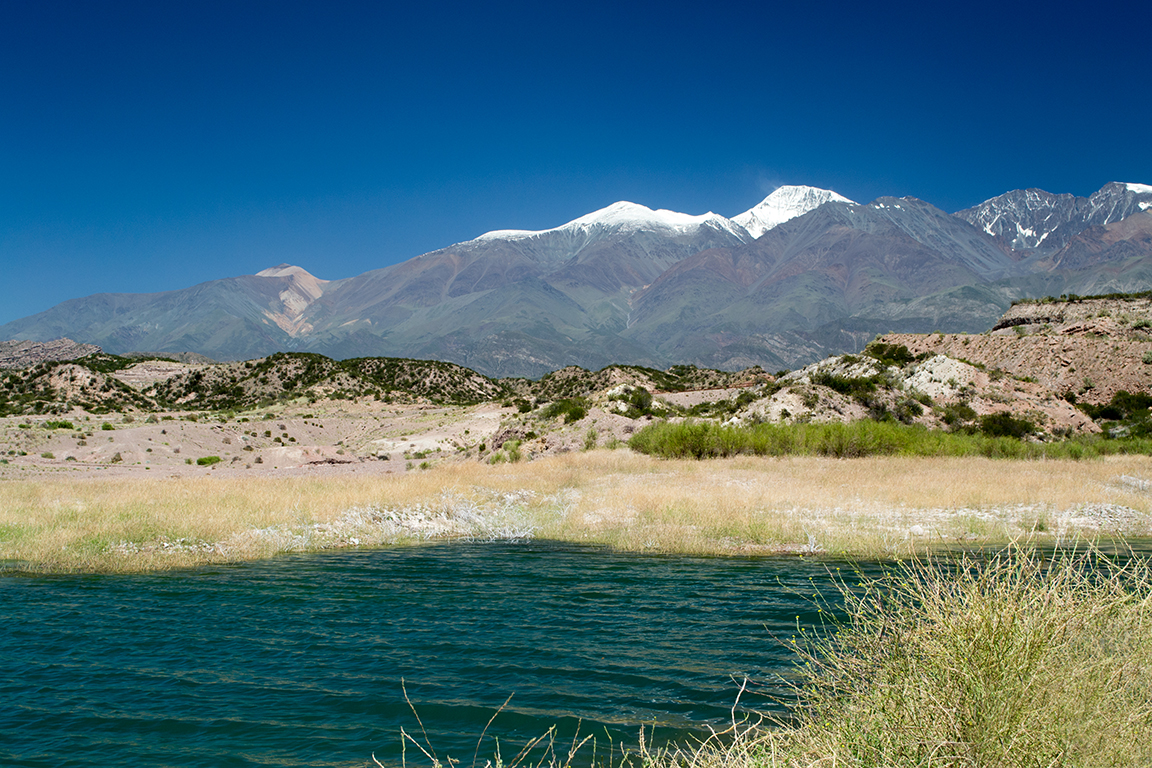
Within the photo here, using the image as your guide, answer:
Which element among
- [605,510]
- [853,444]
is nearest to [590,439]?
[853,444]

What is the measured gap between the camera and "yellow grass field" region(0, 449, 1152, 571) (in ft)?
54.9

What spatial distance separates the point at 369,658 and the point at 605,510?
503 inches

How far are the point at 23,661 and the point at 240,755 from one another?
16.1ft

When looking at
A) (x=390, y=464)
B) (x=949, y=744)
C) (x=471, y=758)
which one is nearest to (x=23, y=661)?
(x=471, y=758)

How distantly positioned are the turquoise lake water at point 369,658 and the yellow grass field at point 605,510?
2307 millimetres

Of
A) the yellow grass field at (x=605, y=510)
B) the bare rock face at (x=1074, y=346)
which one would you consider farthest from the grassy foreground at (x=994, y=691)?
the bare rock face at (x=1074, y=346)

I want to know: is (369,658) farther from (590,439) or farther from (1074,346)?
(1074,346)

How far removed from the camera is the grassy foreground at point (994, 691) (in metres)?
3.92

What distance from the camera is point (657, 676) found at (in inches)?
334

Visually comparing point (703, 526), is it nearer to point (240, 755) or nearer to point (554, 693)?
point (554, 693)

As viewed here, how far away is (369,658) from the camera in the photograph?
940 cm

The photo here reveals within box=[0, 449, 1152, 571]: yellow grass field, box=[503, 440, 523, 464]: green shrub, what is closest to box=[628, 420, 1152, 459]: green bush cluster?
box=[0, 449, 1152, 571]: yellow grass field

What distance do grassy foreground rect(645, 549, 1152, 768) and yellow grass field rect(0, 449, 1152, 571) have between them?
9504mm

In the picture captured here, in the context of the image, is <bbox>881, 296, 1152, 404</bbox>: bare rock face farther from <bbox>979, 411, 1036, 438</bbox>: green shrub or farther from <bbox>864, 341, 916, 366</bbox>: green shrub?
<bbox>979, 411, 1036, 438</bbox>: green shrub
